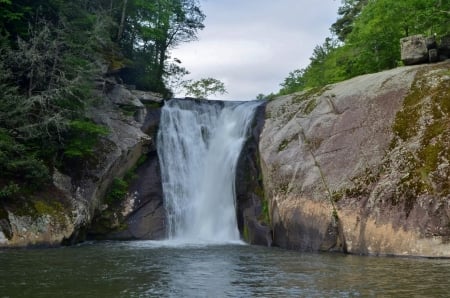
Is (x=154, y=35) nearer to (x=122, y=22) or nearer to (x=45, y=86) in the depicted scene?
(x=122, y=22)

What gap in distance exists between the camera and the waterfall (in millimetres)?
20281

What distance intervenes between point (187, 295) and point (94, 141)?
11652 millimetres

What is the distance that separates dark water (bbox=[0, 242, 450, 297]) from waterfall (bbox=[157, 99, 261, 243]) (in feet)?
17.9

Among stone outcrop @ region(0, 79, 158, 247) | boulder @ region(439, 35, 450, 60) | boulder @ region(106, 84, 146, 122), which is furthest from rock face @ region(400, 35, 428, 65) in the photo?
boulder @ region(106, 84, 146, 122)

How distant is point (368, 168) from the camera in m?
15.4

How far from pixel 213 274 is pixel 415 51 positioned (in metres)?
13.2

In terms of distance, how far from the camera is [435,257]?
12.5m

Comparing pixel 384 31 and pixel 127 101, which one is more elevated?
pixel 384 31

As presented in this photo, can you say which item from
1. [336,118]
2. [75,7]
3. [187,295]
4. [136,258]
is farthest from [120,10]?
[187,295]

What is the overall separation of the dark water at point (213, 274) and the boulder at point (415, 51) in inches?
375

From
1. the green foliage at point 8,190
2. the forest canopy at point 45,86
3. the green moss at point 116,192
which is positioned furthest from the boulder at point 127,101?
the green foliage at point 8,190

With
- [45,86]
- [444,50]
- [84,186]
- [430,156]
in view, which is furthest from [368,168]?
[45,86]

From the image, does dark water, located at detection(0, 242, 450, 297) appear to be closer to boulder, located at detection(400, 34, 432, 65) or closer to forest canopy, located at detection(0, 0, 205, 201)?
forest canopy, located at detection(0, 0, 205, 201)

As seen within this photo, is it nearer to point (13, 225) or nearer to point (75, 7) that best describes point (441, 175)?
point (13, 225)
